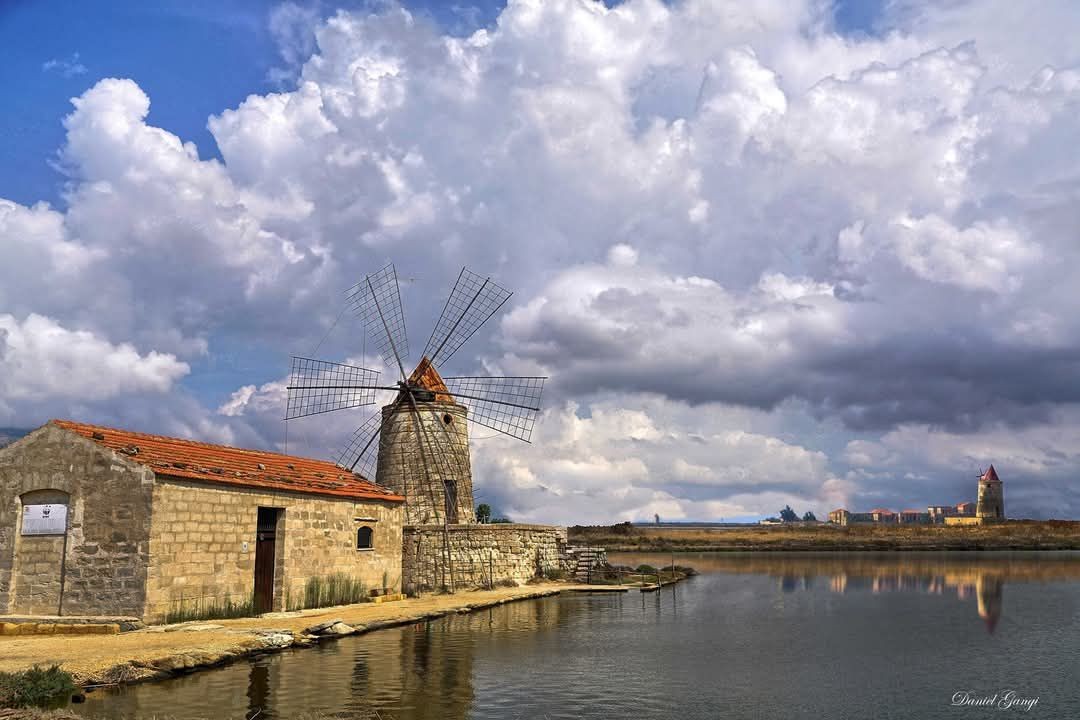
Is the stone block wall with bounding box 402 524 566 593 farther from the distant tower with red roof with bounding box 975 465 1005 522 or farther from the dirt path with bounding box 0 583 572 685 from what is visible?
the distant tower with red roof with bounding box 975 465 1005 522

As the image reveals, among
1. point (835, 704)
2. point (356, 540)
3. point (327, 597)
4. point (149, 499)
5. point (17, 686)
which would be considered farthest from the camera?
point (356, 540)

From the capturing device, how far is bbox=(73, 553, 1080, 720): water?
38.3 ft

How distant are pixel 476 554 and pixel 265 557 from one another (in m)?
9.18

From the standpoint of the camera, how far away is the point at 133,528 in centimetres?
1708

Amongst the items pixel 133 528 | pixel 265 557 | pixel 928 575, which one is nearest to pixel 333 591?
pixel 265 557

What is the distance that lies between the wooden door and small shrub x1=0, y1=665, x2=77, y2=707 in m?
8.20

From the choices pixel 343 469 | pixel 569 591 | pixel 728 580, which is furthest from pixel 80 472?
pixel 728 580

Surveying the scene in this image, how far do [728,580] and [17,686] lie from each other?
3242 cm

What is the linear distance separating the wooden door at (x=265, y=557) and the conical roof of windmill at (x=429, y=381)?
1068 cm

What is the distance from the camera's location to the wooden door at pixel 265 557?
20078mm

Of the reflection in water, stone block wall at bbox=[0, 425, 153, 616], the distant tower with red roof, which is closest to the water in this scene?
the reflection in water

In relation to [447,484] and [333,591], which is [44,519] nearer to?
[333,591]

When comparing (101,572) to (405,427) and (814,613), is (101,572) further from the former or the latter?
(814,613)

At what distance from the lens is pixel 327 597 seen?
2214 centimetres
